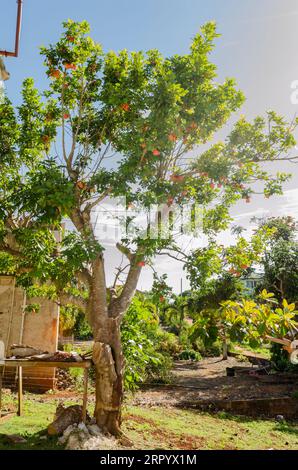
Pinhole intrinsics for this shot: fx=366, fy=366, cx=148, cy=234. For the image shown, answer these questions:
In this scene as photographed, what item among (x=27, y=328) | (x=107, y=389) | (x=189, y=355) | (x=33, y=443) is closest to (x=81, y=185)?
(x=107, y=389)

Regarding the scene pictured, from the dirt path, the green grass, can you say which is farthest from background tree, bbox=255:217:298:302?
the green grass

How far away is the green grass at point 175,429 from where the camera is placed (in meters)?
7.60

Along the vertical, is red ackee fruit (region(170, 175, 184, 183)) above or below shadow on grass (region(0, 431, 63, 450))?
above

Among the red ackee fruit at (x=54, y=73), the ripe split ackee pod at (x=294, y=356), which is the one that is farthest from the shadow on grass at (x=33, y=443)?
the red ackee fruit at (x=54, y=73)

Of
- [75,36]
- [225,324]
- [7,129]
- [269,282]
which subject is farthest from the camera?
[269,282]

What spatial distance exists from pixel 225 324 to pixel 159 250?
382cm

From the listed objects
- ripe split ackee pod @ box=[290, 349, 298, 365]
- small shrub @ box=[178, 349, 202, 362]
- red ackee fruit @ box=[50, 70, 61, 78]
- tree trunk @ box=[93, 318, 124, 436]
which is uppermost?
red ackee fruit @ box=[50, 70, 61, 78]

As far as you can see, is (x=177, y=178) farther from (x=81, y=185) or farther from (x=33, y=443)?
(x=33, y=443)

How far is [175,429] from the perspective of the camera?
9.01 metres

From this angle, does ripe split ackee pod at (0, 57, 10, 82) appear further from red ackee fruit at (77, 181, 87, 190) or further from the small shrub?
the small shrub

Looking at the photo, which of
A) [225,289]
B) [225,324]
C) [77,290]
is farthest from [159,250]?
[225,289]

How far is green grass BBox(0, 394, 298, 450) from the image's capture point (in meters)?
7.60
